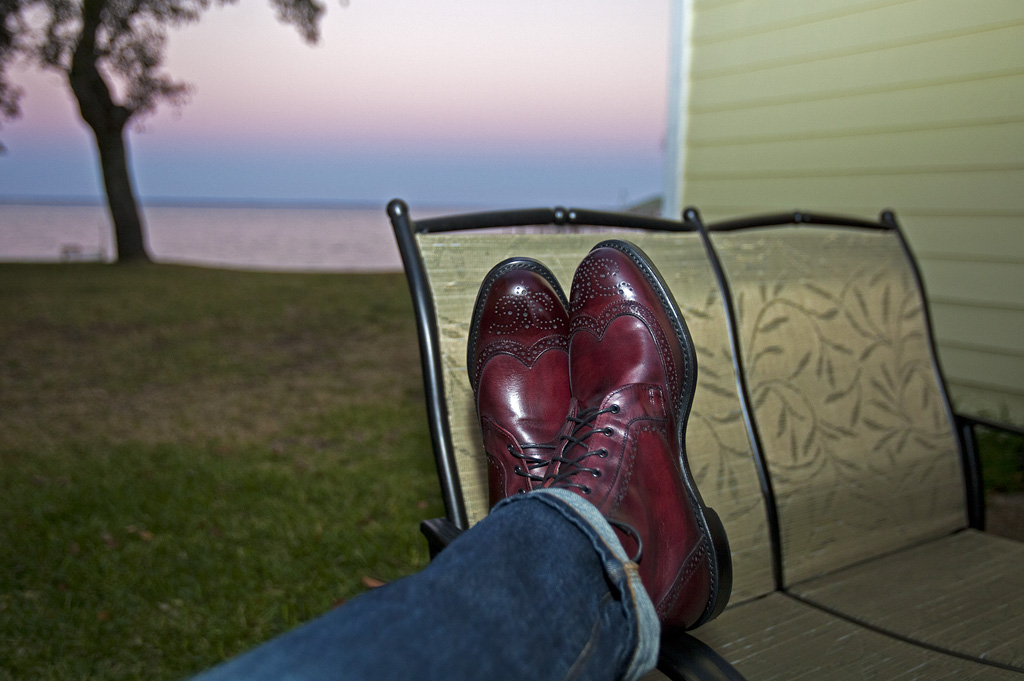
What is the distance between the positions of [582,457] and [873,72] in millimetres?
3077

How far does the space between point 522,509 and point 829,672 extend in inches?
23.8

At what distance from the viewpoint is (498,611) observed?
690 millimetres

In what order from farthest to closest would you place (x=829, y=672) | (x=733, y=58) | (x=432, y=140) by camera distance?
(x=432, y=140) → (x=733, y=58) → (x=829, y=672)

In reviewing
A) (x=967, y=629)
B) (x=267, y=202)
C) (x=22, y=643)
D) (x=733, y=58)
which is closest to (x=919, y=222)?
(x=733, y=58)

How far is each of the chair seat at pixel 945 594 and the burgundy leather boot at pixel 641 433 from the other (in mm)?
494

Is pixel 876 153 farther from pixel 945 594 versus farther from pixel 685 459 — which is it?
pixel 685 459

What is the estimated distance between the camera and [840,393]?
159 centimetres

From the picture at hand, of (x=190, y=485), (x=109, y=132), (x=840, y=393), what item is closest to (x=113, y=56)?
(x=109, y=132)

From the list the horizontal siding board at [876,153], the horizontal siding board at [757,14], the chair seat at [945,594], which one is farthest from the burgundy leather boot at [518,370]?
the horizontal siding board at [757,14]

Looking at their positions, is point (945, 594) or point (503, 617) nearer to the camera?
point (503, 617)

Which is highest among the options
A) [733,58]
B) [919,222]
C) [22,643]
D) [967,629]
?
[733,58]

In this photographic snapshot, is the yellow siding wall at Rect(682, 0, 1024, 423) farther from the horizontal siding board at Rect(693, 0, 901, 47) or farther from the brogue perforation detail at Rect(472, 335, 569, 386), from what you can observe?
the brogue perforation detail at Rect(472, 335, 569, 386)

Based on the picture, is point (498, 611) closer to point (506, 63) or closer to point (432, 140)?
point (506, 63)

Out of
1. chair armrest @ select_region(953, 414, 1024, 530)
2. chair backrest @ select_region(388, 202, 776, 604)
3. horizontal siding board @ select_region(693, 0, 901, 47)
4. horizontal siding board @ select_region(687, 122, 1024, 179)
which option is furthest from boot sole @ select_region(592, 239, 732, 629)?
horizontal siding board @ select_region(693, 0, 901, 47)
